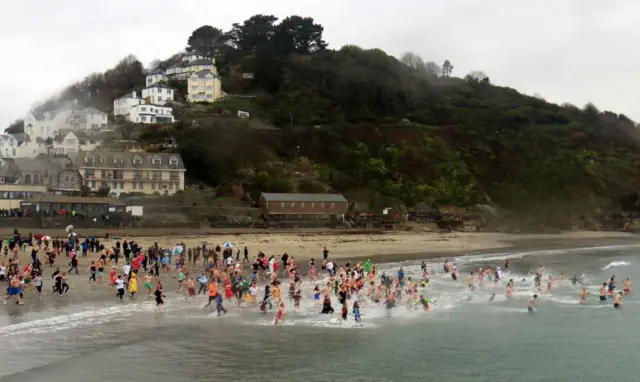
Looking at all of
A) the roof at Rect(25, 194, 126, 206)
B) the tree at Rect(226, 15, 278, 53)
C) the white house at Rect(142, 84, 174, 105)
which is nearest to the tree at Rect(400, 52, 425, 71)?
the tree at Rect(226, 15, 278, 53)

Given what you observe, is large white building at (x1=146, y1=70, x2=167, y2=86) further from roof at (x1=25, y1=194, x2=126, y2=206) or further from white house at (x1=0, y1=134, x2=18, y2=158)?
roof at (x1=25, y1=194, x2=126, y2=206)

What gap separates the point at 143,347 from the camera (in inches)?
773

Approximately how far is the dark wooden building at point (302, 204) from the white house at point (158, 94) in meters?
59.4

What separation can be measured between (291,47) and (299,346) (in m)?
136

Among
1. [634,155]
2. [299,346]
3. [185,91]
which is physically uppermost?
[185,91]

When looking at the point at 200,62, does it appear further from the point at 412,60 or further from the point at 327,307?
the point at 327,307

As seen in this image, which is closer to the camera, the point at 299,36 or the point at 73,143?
the point at 73,143

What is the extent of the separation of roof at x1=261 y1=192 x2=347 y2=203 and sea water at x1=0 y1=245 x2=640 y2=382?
1715 inches

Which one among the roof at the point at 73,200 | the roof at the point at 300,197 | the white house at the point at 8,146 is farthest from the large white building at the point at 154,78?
the roof at the point at 73,200

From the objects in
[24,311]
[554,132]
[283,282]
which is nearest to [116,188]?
[283,282]

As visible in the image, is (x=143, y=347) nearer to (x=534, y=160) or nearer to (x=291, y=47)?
(x=534, y=160)

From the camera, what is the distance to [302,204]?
74.2 m

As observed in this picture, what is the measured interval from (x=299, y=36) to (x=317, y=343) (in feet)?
460

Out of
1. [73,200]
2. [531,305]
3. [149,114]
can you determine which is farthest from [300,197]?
[149,114]
